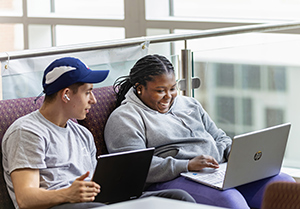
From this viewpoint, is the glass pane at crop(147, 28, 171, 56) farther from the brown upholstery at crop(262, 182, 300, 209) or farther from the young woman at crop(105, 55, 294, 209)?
the brown upholstery at crop(262, 182, 300, 209)

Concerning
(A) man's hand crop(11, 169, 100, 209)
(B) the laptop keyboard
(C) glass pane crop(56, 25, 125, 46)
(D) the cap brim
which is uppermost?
(C) glass pane crop(56, 25, 125, 46)

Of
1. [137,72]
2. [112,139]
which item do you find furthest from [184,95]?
[112,139]

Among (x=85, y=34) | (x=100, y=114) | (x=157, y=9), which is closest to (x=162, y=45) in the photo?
(x=157, y=9)

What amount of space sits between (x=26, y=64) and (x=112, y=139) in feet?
1.80

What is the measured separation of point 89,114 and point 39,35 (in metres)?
3.89

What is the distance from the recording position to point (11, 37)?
683 cm

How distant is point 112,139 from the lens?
106 inches

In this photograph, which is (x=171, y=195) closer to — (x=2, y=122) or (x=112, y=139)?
(x=112, y=139)

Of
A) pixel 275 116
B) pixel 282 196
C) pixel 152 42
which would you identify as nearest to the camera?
pixel 282 196

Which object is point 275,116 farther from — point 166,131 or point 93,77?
point 93,77

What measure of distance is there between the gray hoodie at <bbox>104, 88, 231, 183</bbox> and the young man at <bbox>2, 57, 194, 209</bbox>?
0.20 m

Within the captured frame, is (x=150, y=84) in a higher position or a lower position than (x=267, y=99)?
higher

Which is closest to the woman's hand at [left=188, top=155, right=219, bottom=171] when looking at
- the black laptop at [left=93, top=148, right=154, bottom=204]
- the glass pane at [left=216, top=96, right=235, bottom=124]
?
the black laptop at [left=93, top=148, right=154, bottom=204]

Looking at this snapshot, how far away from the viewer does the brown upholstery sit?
1286 mm
